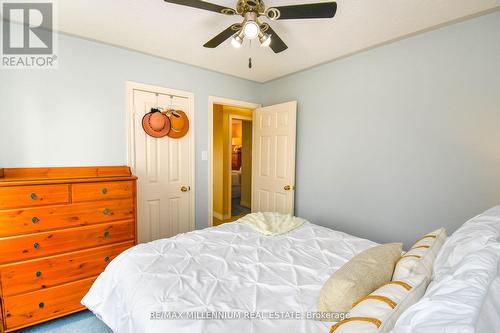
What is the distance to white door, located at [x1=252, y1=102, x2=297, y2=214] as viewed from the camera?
3012 millimetres

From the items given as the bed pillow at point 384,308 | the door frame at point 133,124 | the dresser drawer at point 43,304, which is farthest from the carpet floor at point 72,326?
the bed pillow at point 384,308

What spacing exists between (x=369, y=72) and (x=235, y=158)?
5.61 metres

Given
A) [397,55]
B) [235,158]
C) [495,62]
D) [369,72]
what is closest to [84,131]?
[369,72]

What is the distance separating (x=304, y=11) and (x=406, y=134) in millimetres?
1531

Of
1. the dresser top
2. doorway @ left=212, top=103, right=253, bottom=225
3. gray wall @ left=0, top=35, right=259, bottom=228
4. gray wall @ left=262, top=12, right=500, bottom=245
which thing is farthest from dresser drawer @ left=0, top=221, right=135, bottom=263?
doorway @ left=212, top=103, right=253, bottom=225

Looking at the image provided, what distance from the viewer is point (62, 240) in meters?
→ 1.78

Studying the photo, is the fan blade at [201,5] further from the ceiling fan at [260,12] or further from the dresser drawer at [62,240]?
the dresser drawer at [62,240]

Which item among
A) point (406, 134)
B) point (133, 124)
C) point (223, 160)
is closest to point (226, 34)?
point (133, 124)

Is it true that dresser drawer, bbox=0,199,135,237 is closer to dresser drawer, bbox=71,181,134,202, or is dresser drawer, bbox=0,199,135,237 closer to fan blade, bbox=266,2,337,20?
dresser drawer, bbox=71,181,134,202

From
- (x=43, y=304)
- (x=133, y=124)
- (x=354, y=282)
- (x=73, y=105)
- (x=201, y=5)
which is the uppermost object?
(x=201, y=5)

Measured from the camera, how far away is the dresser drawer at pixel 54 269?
1.63 metres

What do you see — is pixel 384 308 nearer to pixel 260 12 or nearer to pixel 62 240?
pixel 260 12

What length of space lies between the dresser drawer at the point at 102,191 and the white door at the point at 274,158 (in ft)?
6.16

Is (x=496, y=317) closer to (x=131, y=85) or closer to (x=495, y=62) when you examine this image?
(x=495, y=62)
